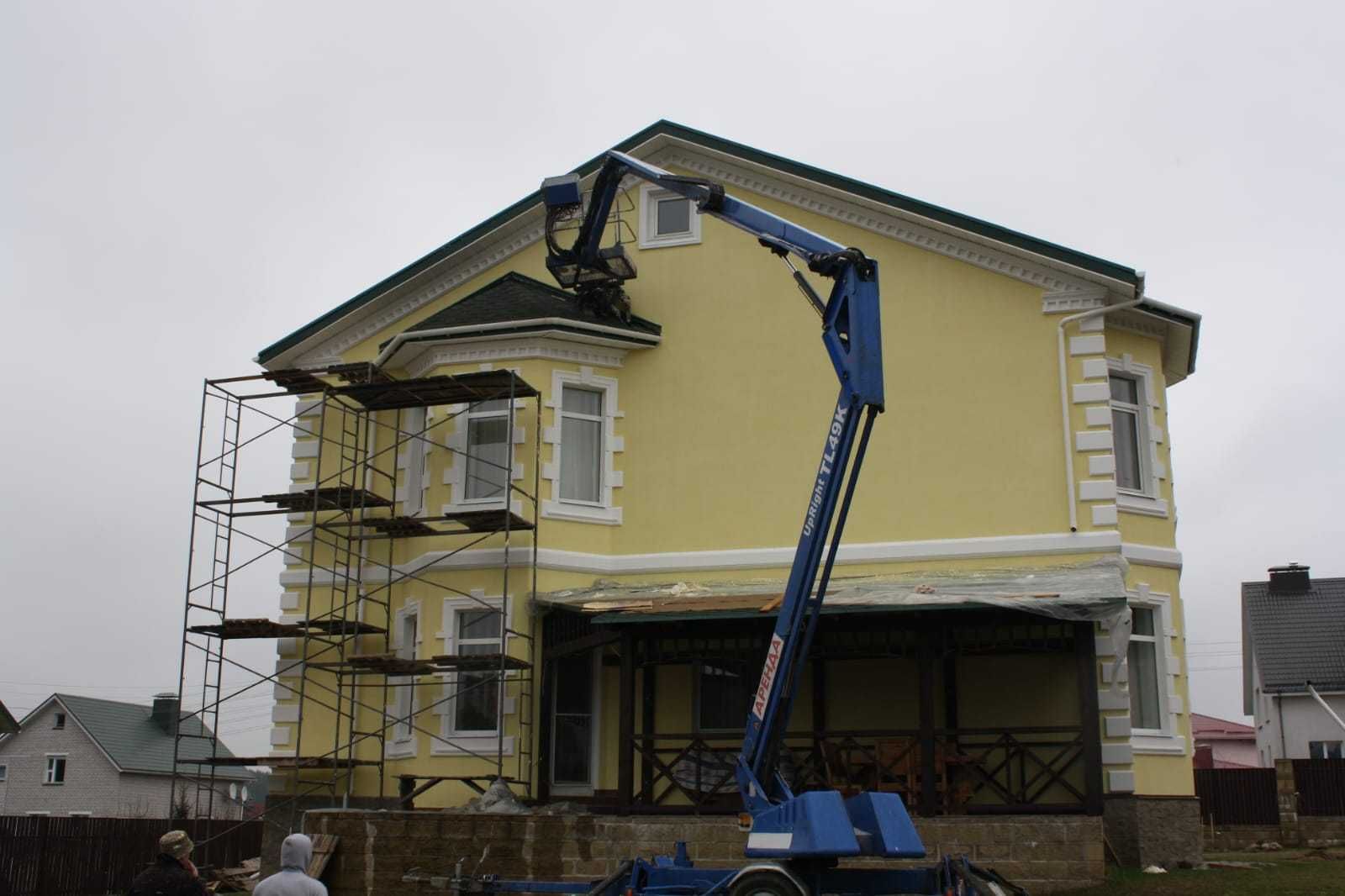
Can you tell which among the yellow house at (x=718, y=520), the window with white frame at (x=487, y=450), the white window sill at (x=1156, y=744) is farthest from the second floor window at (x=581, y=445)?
the white window sill at (x=1156, y=744)

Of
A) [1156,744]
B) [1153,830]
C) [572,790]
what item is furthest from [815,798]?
[1156,744]

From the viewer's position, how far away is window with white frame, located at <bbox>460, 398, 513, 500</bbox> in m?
20.3

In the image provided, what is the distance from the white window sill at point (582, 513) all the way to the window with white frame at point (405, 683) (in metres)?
2.47

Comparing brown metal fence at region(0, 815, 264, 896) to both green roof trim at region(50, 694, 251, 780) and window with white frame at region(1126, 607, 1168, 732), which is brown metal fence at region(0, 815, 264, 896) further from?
green roof trim at region(50, 694, 251, 780)

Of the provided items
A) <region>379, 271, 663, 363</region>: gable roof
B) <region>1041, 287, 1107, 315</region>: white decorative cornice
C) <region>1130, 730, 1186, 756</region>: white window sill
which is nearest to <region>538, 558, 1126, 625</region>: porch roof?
<region>1130, 730, 1186, 756</region>: white window sill

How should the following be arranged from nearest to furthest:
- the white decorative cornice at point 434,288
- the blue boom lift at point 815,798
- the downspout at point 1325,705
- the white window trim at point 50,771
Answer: the blue boom lift at point 815,798
the white decorative cornice at point 434,288
the downspout at point 1325,705
the white window trim at point 50,771

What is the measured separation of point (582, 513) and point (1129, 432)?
26.3 feet

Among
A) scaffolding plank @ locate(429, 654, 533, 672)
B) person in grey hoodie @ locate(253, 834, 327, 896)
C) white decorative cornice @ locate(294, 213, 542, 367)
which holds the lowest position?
person in grey hoodie @ locate(253, 834, 327, 896)

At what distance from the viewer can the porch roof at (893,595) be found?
1566 centimetres

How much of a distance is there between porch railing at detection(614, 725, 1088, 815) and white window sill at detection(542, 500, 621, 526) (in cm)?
351

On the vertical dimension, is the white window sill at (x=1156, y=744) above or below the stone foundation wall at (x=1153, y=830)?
above

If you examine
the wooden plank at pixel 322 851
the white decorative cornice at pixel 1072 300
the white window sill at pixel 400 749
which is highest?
the white decorative cornice at pixel 1072 300

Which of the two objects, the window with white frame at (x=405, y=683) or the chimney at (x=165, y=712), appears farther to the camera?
the chimney at (x=165, y=712)

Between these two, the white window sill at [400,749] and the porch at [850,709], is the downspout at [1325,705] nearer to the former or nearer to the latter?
the porch at [850,709]
